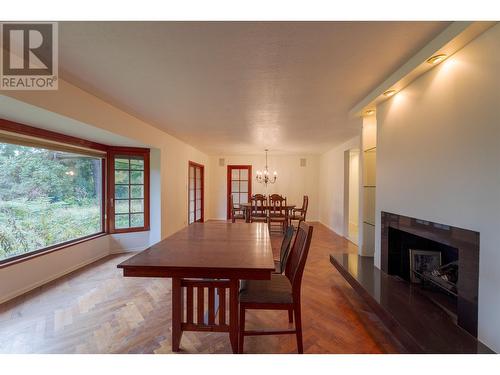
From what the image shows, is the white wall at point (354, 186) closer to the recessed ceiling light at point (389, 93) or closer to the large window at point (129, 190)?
the recessed ceiling light at point (389, 93)

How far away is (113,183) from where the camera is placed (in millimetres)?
4012

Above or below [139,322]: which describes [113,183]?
above

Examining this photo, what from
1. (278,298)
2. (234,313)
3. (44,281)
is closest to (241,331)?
(234,313)

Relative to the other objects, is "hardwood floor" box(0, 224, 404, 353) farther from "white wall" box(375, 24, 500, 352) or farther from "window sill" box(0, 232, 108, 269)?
"white wall" box(375, 24, 500, 352)

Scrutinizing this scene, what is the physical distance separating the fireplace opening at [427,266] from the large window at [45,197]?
430 cm

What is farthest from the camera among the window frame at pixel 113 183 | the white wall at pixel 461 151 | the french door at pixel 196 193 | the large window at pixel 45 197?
the french door at pixel 196 193

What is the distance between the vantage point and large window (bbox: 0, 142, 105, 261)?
101 inches

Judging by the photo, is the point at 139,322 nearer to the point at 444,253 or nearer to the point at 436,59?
the point at 444,253

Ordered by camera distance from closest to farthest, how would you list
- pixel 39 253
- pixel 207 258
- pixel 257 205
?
pixel 207 258
pixel 39 253
pixel 257 205

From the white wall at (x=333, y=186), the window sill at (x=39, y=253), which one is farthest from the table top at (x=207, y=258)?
the white wall at (x=333, y=186)

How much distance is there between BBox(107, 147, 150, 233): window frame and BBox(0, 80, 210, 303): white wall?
0.31 ft

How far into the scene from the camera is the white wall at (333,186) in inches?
221

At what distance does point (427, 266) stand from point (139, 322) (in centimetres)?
276
